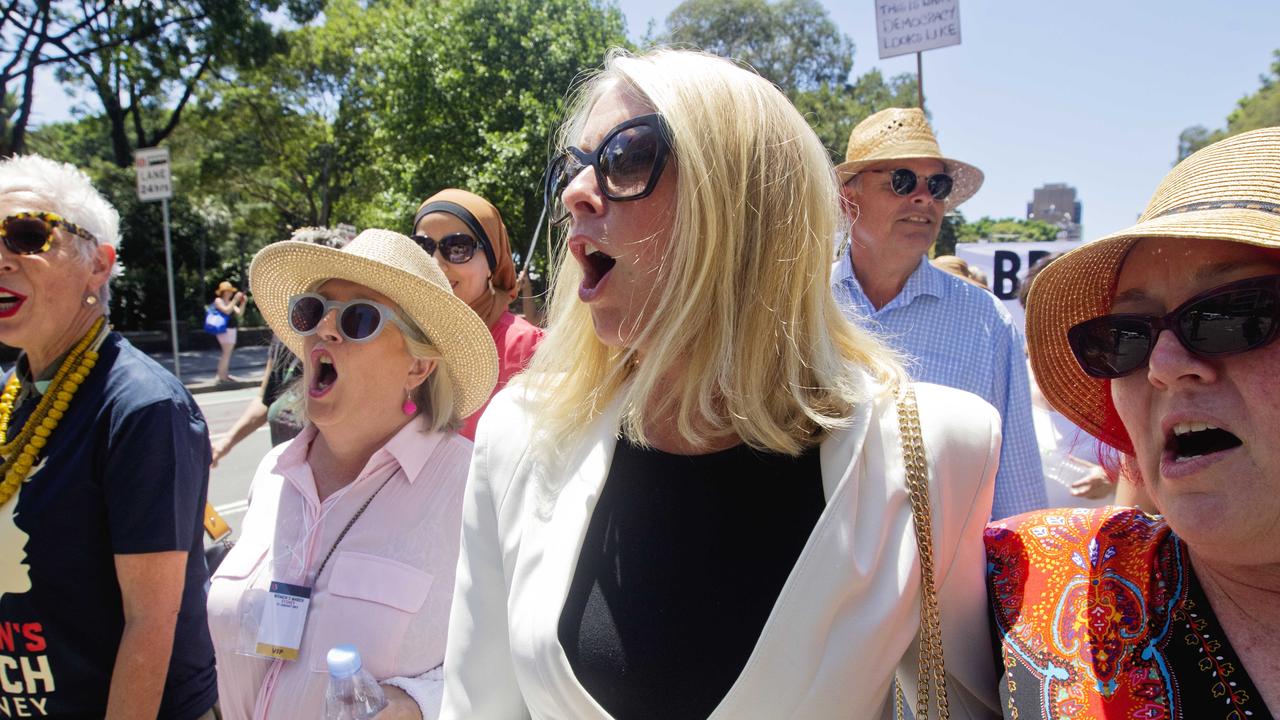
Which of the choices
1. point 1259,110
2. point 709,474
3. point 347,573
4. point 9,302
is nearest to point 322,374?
point 347,573

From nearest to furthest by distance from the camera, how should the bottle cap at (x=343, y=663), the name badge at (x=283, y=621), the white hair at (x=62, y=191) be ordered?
the bottle cap at (x=343, y=663)
the name badge at (x=283, y=621)
the white hair at (x=62, y=191)

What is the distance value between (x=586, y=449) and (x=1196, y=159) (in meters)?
1.04

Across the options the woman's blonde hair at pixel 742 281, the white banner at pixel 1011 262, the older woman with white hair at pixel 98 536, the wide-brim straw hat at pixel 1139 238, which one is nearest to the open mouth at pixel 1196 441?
the wide-brim straw hat at pixel 1139 238

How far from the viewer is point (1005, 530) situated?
1299 mm

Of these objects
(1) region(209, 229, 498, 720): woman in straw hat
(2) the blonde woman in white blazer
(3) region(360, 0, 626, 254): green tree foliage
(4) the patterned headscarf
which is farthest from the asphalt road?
(3) region(360, 0, 626, 254): green tree foliage

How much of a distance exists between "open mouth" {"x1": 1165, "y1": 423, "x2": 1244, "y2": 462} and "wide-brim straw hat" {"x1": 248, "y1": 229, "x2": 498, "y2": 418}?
69.4 inches

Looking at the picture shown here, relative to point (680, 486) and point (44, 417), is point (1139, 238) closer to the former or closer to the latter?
point (680, 486)

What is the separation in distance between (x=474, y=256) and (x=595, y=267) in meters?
2.06

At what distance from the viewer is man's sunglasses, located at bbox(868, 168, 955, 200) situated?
123 inches

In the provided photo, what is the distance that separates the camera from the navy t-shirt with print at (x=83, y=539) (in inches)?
76.9

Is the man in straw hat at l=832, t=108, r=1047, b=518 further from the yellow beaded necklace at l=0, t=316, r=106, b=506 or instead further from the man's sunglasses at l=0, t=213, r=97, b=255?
the man's sunglasses at l=0, t=213, r=97, b=255

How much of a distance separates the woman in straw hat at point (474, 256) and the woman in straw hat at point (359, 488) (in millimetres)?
863

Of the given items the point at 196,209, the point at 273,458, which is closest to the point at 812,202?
the point at 273,458

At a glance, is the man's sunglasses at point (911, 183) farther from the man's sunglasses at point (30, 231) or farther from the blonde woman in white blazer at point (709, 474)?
the man's sunglasses at point (30, 231)
